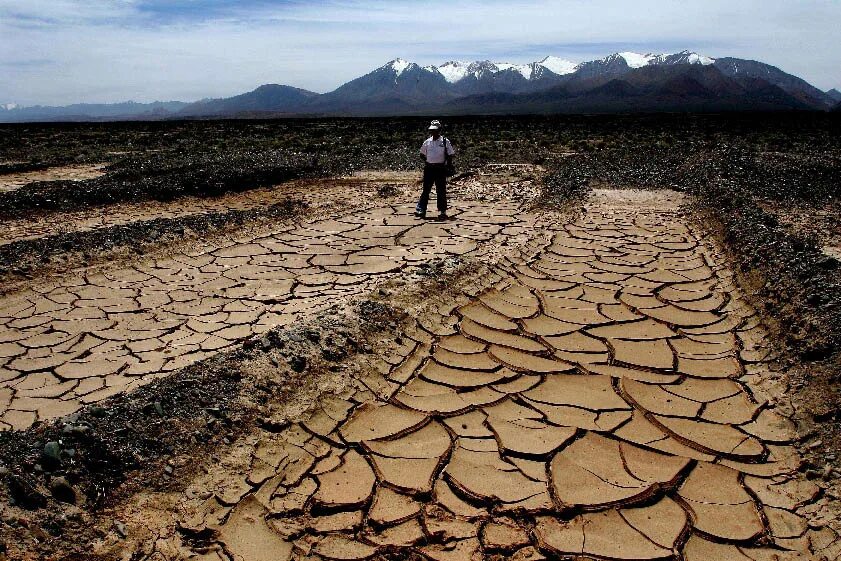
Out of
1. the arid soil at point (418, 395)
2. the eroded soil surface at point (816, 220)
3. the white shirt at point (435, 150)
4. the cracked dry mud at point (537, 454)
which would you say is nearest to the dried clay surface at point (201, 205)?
the arid soil at point (418, 395)

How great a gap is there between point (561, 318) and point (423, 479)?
2.33 meters

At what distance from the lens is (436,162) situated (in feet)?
26.2

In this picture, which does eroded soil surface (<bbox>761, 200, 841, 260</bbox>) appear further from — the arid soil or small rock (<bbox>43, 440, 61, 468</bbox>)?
small rock (<bbox>43, 440, 61, 468</bbox>)

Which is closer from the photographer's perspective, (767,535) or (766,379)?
(767,535)

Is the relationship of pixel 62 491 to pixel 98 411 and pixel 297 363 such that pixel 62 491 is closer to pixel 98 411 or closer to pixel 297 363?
pixel 98 411

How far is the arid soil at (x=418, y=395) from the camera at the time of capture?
2.54 metres

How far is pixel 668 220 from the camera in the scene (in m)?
8.11

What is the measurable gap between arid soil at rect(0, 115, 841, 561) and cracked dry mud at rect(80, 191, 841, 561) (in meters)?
0.01

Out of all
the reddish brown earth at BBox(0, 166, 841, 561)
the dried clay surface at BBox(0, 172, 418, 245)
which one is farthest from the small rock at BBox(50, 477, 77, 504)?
the dried clay surface at BBox(0, 172, 418, 245)

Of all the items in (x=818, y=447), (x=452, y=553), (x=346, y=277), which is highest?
(x=346, y=277)

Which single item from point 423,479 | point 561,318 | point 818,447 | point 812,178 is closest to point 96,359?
point 423,479

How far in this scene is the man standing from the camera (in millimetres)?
7953

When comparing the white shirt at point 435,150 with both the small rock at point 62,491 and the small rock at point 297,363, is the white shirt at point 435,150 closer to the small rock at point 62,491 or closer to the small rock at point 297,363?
the small rock at point 297,363

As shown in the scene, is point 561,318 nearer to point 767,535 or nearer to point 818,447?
point 818,447
